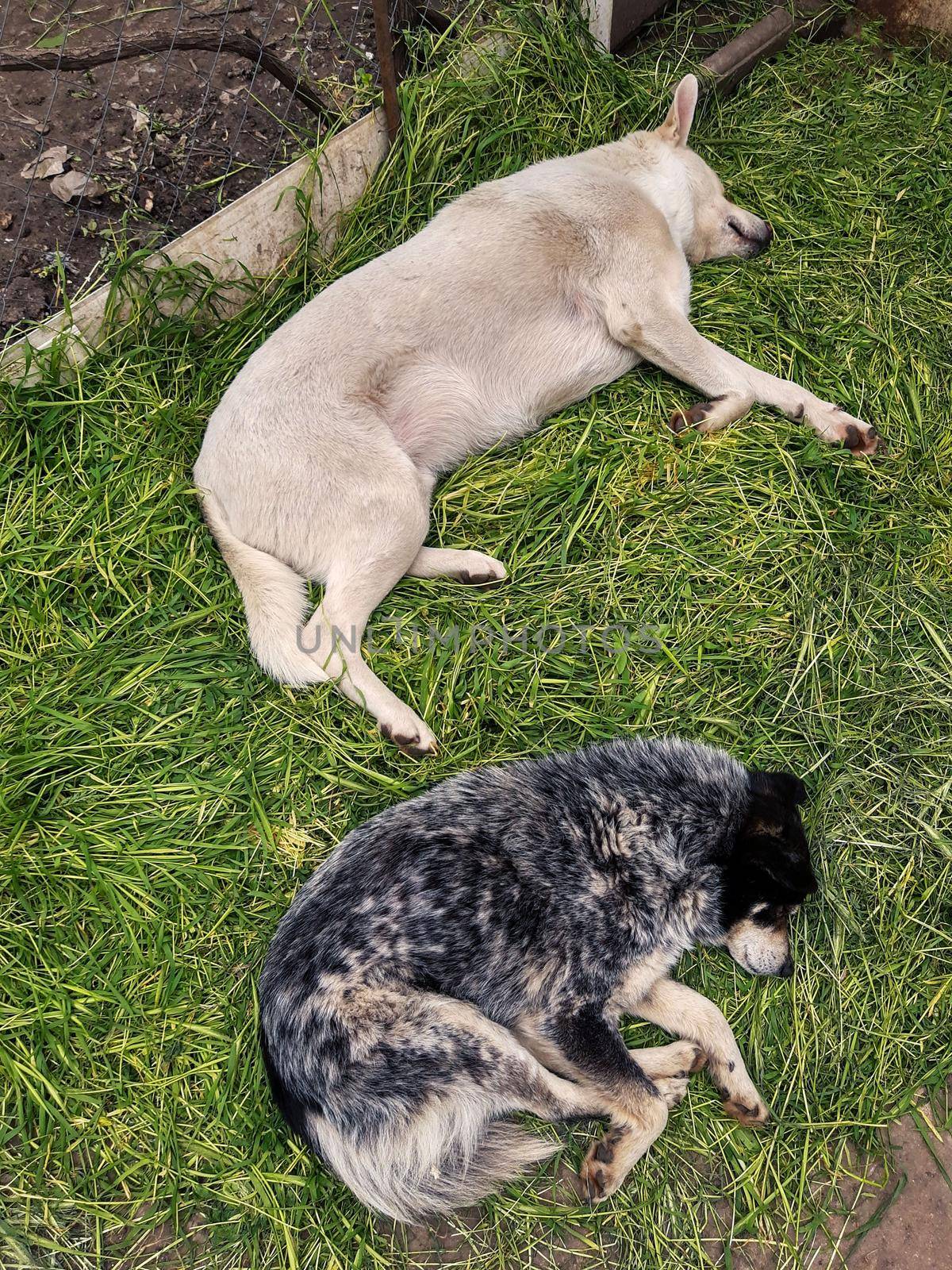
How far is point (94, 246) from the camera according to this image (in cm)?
424

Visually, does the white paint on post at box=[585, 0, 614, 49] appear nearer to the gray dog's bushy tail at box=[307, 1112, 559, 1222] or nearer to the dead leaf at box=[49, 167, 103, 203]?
the dead leaf at box=[49, 167, 103, 203]

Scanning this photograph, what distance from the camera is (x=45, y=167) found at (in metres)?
4.34

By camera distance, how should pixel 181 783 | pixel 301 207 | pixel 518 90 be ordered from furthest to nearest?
pixel 518 90
pixel 301 207
pixel 181 783

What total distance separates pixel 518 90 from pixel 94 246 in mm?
2160

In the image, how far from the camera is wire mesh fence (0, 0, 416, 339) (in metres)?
4.21

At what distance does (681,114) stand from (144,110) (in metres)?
2.59

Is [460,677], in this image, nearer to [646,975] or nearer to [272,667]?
[272,667]

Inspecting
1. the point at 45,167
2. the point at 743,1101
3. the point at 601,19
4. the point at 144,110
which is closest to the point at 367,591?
the point at 743,1101

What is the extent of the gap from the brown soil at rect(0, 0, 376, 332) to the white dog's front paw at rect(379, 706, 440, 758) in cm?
240

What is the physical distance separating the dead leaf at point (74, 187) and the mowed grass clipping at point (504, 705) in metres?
0.83

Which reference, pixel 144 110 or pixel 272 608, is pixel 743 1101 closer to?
pixel 272 608

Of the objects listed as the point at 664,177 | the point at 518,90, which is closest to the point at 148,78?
the point at 518,90

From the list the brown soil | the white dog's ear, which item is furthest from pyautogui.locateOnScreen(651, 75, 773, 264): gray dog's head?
the brown soil

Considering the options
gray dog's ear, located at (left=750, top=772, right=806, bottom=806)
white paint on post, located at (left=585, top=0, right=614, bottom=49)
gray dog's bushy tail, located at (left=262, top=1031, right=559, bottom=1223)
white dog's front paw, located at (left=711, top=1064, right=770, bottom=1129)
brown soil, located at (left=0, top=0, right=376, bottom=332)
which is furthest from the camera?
white paint on post, located at (left=585, top=0, right=614, bottom=49)
